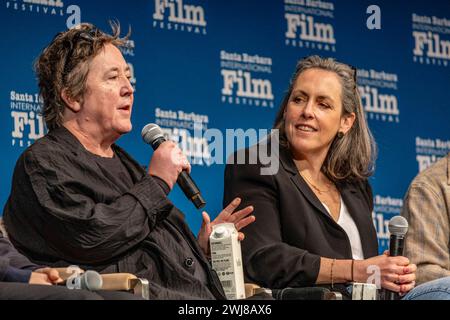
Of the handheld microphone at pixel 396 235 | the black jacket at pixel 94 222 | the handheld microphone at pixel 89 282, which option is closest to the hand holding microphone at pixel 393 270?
the handheld microphone at pixel 396 235

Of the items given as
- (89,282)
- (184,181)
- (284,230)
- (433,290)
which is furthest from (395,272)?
(89,282)

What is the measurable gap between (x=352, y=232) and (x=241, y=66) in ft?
3.81

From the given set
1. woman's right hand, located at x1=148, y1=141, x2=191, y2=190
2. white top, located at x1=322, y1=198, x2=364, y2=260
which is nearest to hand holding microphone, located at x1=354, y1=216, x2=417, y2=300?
white top, located at x1=322, y1=198, x2=364, y2=260

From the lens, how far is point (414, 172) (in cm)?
522

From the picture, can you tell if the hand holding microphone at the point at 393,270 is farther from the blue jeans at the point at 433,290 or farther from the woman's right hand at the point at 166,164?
the woman's right hand at the point at 166,164

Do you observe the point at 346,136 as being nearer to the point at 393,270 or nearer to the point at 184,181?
the point at 393,270

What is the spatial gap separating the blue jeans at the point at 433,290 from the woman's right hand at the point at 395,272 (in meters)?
0.05

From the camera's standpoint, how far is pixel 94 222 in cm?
312

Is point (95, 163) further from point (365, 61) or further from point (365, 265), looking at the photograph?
point (365, 61)

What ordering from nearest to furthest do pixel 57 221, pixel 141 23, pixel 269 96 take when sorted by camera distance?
pixel 57 221, pixel 141 23, pixel 269 96

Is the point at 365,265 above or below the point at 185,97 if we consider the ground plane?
below

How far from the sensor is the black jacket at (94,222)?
315 cm
